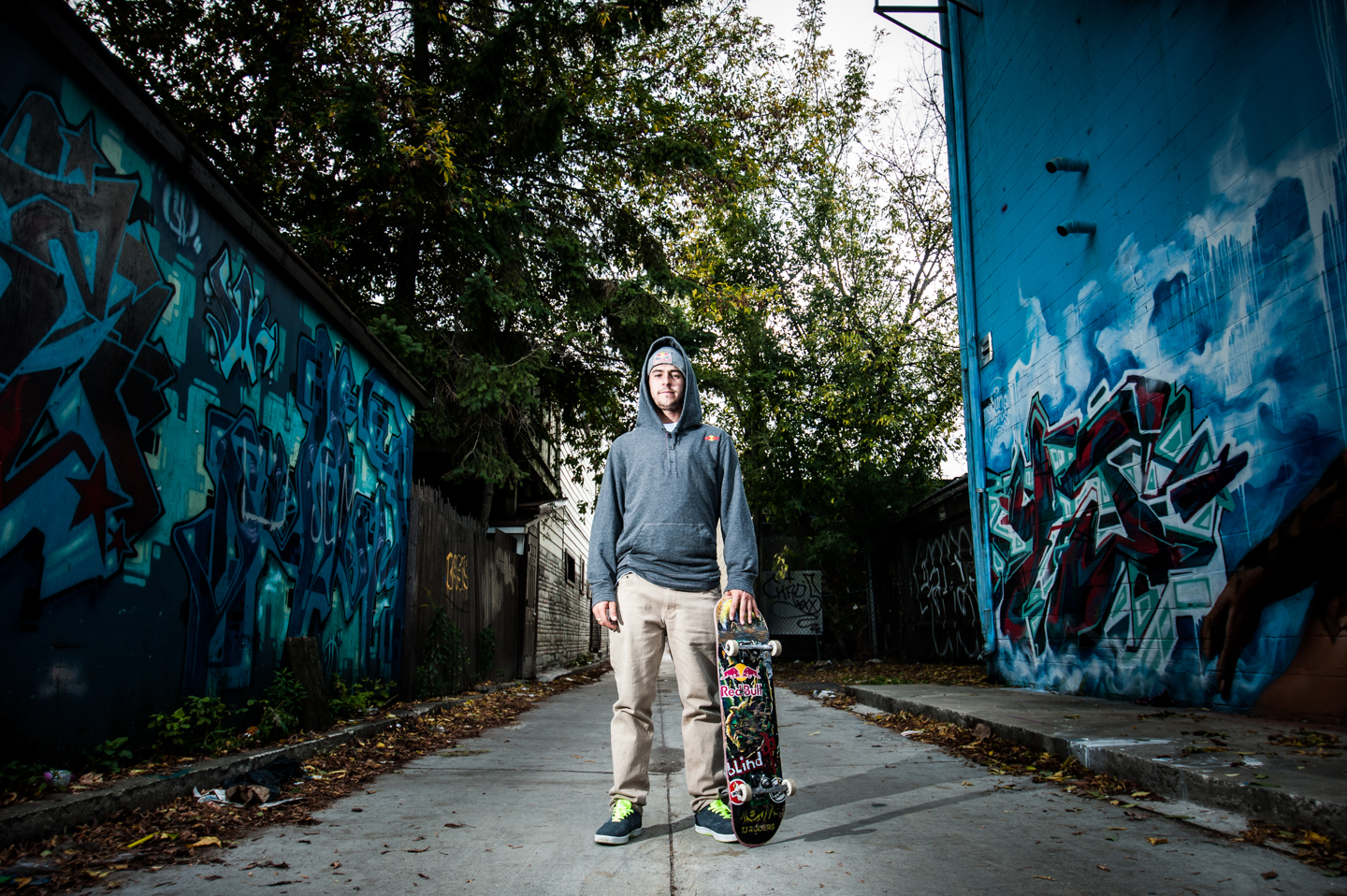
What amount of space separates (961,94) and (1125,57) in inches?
162

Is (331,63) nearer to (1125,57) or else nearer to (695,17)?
(695,17)

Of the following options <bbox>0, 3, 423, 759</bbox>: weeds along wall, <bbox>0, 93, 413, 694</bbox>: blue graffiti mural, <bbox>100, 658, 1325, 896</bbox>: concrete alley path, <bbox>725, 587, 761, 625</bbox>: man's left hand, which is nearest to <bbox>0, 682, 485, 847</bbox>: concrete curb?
<bbox>0, 3, 423, 759</bbox>: weeds along wall

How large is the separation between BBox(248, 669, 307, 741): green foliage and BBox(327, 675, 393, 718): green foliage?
343mm

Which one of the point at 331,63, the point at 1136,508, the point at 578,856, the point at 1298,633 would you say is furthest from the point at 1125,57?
the point at 331,63

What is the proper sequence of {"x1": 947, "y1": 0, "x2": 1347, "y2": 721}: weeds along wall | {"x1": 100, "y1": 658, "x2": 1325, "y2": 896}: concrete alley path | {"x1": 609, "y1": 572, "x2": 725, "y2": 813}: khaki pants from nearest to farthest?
{"x1": 100, "y1": 658, "x2": 1325, "y2": 896}: concrete alley path → {"x1": 609, "y1": 572, "x2": 725, "y2": 813}: khaki pants → {"x1": 947, "y1": 0, "x2": 1347, "y2": 721}: weeds along wall

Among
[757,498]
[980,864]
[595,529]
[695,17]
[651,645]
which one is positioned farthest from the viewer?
[757,498]

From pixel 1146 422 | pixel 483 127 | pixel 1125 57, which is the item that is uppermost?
pixel 483 127

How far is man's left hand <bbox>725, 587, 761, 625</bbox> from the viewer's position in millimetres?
3299

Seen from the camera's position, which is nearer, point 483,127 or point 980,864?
point 980,864

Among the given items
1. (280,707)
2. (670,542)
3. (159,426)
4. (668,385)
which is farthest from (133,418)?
(670,542)

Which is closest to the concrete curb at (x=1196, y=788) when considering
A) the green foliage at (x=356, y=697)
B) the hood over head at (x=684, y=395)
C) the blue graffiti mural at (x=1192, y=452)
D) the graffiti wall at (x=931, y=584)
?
the blue graffiti mural at (x=1192, y=452)

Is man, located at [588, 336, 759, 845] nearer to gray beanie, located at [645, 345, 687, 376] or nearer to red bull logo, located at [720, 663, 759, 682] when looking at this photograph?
gray beanie, located at [645, 345, 687, 376]

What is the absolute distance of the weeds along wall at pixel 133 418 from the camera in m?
3.49

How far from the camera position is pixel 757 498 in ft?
58.3
